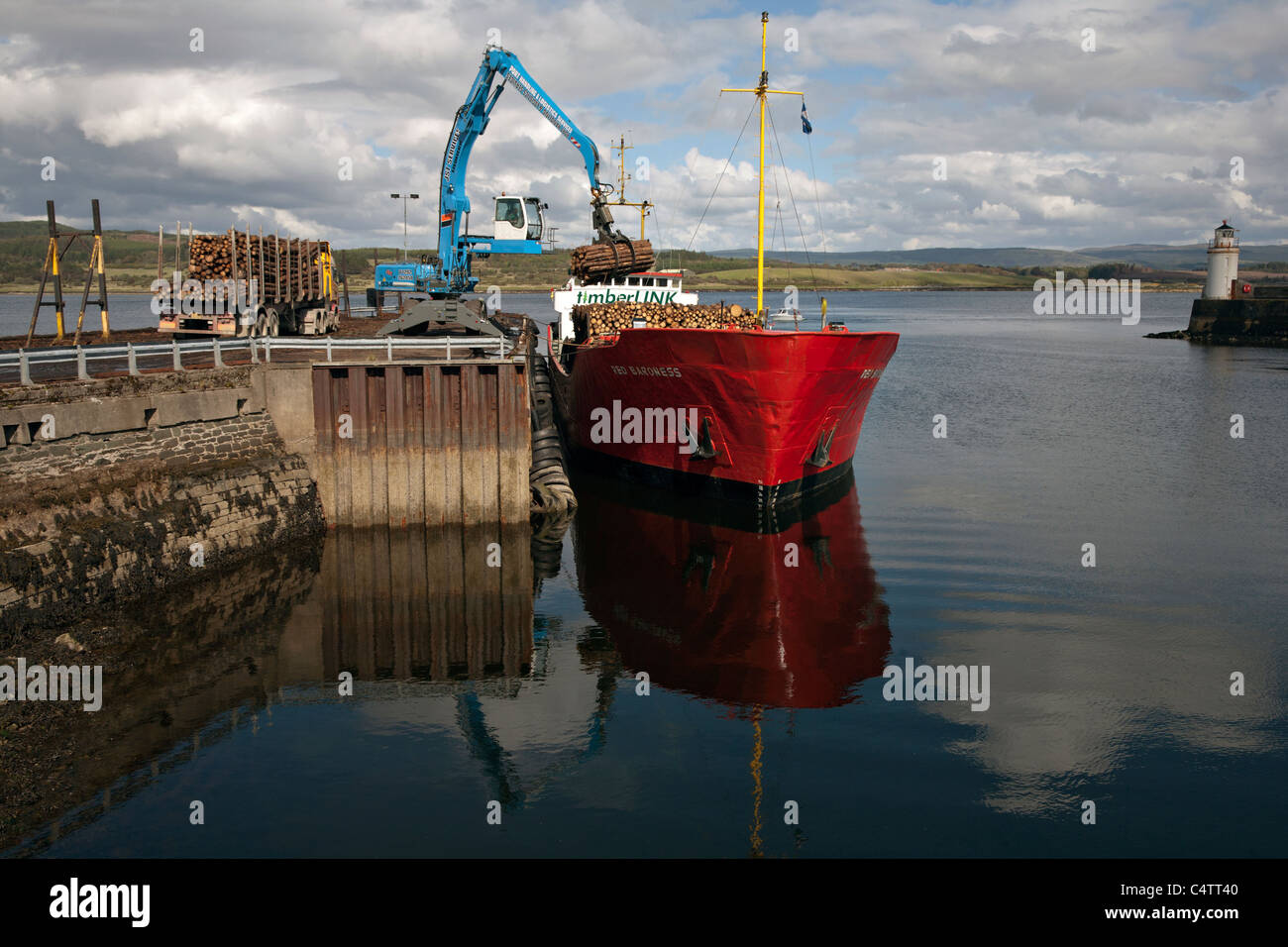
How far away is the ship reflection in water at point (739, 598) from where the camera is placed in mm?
16734

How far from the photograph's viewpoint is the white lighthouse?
86250 mm

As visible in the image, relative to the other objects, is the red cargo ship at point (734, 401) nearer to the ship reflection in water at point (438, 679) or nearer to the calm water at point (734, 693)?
the calm water at point (734, 693)

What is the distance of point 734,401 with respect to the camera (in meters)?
25.3

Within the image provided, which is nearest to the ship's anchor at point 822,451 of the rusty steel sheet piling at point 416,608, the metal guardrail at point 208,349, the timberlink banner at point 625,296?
the rusty steel sheet piling at point 416,608

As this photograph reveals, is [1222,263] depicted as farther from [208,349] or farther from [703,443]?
[208,349]

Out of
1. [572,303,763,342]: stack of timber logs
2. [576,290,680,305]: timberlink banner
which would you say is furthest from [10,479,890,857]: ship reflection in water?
[576,290,680,305]: timberlink banner

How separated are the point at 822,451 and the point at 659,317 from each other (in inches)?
323

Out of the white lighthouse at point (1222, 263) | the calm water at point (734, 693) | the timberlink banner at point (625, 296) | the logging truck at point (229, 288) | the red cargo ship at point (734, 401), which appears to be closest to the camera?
the calm water at point (734, 693)

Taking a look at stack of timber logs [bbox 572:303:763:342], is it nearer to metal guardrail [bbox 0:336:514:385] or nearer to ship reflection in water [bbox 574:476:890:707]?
metal guardrail [bbox 0:336:514:385]

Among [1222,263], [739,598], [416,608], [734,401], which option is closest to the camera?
[416,608]

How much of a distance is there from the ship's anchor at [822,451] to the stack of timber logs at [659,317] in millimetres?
4933

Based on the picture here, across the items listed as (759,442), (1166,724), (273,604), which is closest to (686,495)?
(759,442)

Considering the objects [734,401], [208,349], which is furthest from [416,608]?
[734,401]

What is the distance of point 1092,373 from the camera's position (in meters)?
66.2
